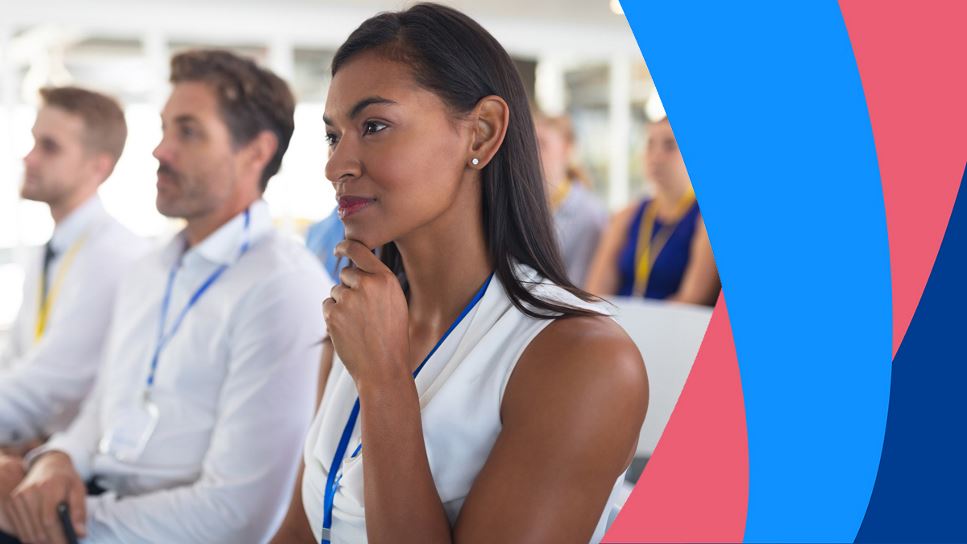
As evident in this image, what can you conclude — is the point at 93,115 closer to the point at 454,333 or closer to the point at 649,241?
the point at 649,241

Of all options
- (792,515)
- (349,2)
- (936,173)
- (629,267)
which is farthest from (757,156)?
(349,2)

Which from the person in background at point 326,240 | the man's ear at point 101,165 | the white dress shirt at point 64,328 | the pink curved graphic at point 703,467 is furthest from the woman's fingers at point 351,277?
the man's ear at point 101,165

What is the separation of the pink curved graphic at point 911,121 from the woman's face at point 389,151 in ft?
2.00

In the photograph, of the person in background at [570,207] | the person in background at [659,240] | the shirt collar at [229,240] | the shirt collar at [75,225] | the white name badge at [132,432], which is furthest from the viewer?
the person in background at [570,207]

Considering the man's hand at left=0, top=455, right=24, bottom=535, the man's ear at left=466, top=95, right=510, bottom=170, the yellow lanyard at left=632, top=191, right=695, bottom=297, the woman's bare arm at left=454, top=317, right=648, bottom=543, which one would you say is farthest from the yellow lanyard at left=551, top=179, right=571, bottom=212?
the woman's bare arm at left=454, top=317, right=648, bottom=543

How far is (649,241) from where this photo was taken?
4082 mm

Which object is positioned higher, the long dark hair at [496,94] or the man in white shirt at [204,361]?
the long dark hair at [496,94]

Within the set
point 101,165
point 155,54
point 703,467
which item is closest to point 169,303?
point 101,165

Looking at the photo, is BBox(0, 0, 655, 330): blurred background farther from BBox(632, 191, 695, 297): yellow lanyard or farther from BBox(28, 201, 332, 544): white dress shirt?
BBox(28, 201, 332, 544): white dress shirt

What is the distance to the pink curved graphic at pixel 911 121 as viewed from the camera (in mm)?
894

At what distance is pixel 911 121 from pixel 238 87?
189 cm

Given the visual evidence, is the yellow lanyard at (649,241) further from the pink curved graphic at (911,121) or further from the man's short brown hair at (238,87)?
the pink curved graphic at (911,121)

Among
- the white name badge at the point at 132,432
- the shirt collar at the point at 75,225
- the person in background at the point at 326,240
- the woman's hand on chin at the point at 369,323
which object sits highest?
the woman's hand on chin at the point at 369,323

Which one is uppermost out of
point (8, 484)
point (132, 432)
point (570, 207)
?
point (570, 207)
